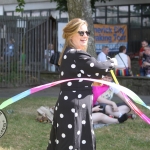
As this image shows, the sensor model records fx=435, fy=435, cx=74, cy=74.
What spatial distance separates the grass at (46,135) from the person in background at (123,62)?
17.5 feet

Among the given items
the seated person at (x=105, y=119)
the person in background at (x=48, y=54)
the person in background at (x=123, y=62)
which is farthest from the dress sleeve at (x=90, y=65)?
the person in background at (x=48, y=54)

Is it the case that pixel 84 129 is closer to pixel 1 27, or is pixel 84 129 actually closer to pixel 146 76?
pixel 146 76

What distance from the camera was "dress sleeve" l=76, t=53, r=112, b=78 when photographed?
4.41 m

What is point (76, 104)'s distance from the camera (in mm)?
4434

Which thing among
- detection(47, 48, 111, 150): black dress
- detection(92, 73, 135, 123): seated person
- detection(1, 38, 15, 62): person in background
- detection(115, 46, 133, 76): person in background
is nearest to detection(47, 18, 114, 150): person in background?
detection(47, 48, 111, 150): black dress

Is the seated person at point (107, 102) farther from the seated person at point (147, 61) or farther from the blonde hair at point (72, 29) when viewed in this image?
the seated person at point (147, 61)

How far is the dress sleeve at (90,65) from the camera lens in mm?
4412

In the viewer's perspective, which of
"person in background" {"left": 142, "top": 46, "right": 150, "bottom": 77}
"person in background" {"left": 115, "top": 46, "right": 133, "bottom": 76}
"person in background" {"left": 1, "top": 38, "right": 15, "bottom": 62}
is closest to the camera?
"person in background" {"left": 142, "top": 46, "right": 150, "bottom": 77}

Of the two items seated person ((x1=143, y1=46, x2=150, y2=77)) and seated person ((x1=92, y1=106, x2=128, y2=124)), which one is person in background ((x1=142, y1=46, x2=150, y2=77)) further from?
seated person ((x1=92, y1=106, x2=128, y2=124))

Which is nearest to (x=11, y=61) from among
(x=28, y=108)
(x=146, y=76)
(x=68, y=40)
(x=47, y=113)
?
(x=146, y=76)

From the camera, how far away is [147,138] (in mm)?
7180

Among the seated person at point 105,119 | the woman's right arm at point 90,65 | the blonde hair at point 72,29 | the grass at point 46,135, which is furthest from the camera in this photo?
the seated person at point 105,119

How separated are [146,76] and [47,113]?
6261 millimetres

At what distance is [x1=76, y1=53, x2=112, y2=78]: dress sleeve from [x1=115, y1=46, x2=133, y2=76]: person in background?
939 cm
